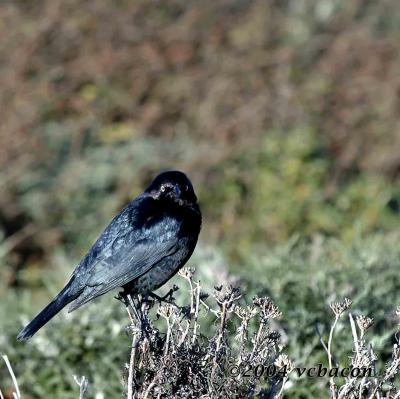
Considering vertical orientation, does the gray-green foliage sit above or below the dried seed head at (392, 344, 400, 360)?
below

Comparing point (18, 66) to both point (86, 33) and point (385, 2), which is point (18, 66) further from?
point (385, 2)

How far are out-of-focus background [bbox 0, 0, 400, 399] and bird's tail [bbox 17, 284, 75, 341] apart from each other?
1298 mm

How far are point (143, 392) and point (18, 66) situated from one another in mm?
5864

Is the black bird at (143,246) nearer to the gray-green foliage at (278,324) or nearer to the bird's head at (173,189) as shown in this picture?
the bird's head at (173,189)

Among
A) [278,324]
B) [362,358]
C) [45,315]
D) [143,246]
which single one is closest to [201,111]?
[278,324]

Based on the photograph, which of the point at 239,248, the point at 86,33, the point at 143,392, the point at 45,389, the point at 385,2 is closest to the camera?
the point at 143,392

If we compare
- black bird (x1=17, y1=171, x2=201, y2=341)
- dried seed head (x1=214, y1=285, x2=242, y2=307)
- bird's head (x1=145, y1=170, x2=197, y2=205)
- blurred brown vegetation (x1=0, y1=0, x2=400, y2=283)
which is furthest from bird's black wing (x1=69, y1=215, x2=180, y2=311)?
blurred brown vegetation (x1=0, y1=0, x2=400, y2=283)

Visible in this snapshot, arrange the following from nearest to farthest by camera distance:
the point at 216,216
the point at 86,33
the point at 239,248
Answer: the point at 239,248
the point at 216,216
the point at 86,33

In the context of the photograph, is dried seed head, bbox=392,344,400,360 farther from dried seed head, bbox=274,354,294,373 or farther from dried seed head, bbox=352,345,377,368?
dried seed head, bbox=274,354,294,373

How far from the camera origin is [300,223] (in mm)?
7211

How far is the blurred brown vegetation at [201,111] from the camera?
7.47 m

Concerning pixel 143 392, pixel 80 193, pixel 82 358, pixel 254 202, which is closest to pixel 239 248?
pixel 254 202

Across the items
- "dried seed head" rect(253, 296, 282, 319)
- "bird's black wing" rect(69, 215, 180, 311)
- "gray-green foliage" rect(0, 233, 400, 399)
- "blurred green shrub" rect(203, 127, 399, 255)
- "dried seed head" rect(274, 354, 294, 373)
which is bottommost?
"blurred green shrub" rect(203, 127, 399, 255)

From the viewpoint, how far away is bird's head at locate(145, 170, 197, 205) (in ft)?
13.8
